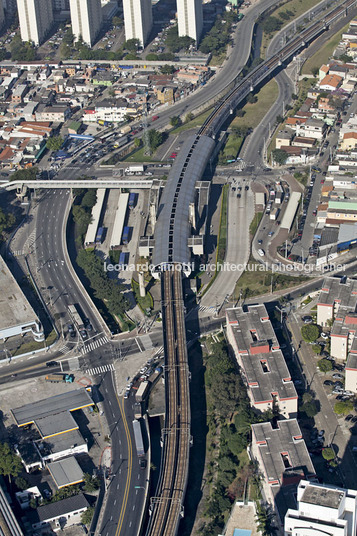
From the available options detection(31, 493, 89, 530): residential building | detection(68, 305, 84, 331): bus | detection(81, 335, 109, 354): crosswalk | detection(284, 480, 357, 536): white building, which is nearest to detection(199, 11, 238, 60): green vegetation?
detection(68, 305, 84, 331): bus

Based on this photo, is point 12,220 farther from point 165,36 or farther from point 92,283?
point 165,36

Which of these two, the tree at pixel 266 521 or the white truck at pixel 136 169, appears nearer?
the tree at pixel 266 521

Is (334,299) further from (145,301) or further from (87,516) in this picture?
(87,516)

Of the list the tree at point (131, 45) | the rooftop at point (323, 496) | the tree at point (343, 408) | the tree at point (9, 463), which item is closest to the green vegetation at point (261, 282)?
the tree at point (343, 408)

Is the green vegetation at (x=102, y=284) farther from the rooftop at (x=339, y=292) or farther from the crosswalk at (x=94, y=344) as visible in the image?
the rooftop at (x=339, y=292)

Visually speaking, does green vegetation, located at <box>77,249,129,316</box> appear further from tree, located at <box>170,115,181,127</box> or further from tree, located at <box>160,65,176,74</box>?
tree, located at <box>160,65,176,74</box>

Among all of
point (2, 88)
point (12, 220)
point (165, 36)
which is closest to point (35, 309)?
point (12, 220)
